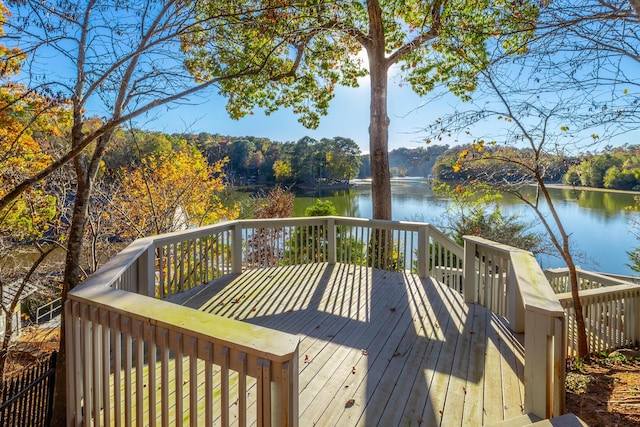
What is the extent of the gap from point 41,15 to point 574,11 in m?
5.41

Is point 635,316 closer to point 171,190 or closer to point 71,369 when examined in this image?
point 71,369

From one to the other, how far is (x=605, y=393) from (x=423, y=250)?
258 centimetres

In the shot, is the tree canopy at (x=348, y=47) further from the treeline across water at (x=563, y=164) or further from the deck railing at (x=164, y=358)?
the deck railing at (x=164, y=358)

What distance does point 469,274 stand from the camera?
4.07 metres

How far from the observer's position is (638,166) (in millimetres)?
4676

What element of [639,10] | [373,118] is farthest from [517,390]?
[373,118]

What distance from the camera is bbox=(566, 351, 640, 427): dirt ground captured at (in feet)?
8.20

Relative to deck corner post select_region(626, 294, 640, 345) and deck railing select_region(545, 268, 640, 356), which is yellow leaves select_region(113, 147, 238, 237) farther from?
deck corner post select_region(626, 294, 640, 345)

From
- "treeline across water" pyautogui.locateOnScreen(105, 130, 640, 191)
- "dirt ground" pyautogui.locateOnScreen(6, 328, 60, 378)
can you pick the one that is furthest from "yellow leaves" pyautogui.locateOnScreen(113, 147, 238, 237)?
"dirt ground" pyautogui.locateOnScreen(6, 328, 60, 378)

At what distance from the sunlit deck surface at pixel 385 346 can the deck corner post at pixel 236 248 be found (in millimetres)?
160

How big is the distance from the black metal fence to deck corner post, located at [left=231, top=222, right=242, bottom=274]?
242 cm

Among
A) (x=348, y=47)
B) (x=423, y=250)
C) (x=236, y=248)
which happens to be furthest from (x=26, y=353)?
(x=348, y=47)

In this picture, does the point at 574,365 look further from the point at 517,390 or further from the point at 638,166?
the point at 638,166

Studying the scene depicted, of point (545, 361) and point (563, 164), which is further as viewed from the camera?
point (563, 164)
